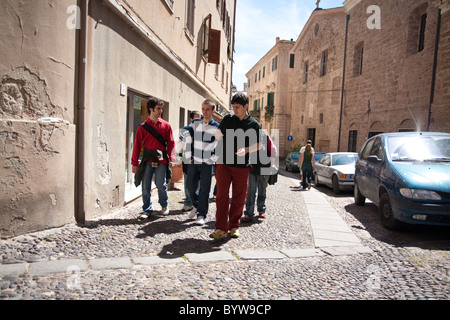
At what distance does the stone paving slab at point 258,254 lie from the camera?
3.72m

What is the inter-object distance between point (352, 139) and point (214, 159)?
52.3 ft

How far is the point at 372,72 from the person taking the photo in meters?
16.6

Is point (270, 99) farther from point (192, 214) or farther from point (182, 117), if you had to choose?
point (192, 214)

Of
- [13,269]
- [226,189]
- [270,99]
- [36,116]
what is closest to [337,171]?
[226,189]

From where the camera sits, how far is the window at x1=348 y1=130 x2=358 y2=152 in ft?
61.0

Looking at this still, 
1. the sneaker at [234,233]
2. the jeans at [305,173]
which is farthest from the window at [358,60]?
the sneaker at [234,233]

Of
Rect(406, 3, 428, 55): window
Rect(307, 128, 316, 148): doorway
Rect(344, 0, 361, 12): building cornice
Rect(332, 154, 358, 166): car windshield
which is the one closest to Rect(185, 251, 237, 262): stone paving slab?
Rect(332, 154, 358, 166): car windshield

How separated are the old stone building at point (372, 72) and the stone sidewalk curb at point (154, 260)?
9667 millimetres

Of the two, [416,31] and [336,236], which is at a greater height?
[416,31]

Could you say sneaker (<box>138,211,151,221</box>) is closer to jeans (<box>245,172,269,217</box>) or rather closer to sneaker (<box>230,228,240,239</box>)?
sneaker (<box>230,228,240,239</box>)

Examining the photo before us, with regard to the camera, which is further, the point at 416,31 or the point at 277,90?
the point at 277,90

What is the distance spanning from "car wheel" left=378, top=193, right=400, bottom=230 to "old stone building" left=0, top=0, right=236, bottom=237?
15.0 ft
